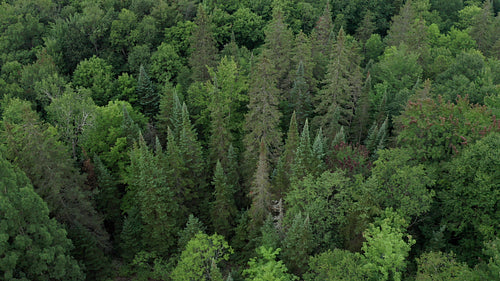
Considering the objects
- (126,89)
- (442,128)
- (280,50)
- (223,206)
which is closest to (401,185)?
(442,128)

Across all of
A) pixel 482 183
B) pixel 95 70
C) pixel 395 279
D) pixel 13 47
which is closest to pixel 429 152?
pixel 482 183

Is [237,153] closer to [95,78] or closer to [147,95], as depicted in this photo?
[147,95]

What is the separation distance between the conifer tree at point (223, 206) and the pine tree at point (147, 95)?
19.3 metres

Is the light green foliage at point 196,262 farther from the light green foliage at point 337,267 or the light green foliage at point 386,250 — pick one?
the light green foliage at point 386,250

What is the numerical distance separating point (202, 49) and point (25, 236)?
3259 centimetres

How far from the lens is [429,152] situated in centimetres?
3291

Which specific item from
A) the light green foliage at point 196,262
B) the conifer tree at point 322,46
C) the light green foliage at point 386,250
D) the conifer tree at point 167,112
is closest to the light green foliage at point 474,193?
the light green foliage at point 386,250

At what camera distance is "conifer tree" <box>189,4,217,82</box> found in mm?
51281

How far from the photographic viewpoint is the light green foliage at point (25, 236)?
2514 cm

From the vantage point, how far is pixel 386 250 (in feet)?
86.4

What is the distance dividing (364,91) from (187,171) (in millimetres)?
23084

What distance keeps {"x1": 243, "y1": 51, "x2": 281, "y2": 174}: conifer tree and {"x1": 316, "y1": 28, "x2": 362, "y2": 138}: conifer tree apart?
763 centimetres

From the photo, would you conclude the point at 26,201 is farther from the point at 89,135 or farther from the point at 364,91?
the point at 364,91

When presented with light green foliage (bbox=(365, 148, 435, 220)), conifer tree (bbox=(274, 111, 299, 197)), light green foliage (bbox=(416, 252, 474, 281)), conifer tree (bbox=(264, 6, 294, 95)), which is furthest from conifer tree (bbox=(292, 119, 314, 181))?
conifer tree (bbox=(264, 6, 294, 95))
